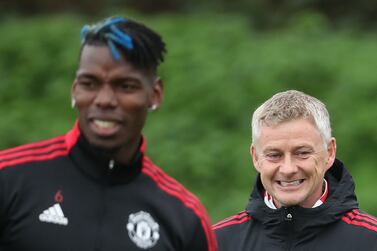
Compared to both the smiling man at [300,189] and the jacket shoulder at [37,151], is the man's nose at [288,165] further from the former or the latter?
the jacket shoulder at [37,151]

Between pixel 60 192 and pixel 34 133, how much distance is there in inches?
311

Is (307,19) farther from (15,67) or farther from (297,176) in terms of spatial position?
(297,176)

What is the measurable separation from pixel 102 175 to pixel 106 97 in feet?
1.23

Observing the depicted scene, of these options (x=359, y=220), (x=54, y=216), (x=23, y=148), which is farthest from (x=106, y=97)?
(x=359, y=220)

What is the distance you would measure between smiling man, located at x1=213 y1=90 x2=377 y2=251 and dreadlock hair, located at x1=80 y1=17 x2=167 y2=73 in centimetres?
77

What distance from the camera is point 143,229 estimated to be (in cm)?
473

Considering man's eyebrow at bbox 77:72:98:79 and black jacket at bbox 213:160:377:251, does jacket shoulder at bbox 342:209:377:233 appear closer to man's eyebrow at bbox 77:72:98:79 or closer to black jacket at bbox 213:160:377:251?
black jacket at bbox 213:160:377:251

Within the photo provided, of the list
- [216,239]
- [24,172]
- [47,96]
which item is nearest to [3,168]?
Answer: [24,172]

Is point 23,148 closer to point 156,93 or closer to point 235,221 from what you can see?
point 156,93

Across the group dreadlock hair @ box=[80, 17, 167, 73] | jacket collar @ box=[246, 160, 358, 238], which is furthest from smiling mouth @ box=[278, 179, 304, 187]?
dreadlock hair @ box=[80, 17, 167, 73]

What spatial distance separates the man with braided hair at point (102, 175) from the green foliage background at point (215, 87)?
18.9ft

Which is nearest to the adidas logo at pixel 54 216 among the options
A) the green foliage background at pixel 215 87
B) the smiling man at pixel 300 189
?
the smiling man at pixel 300 189

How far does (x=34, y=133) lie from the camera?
12.5m

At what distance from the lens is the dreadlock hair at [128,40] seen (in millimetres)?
4664
